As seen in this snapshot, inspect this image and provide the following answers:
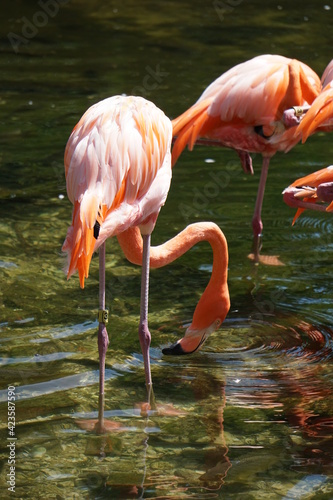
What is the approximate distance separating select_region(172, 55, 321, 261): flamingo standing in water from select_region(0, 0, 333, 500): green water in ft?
2.05

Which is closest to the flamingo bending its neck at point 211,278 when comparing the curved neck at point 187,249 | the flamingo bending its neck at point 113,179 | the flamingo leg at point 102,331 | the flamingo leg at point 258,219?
the curved neck at point 187,249

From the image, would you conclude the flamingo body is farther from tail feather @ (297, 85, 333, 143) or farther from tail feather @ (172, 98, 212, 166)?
tail feather @ (172, 98, 212, 166)

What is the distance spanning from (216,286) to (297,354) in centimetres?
50

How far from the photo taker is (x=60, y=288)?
4.70 meters

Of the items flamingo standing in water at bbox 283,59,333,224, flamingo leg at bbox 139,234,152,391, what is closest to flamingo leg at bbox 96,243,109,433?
flamingo leg at bbox 139,234,152,391

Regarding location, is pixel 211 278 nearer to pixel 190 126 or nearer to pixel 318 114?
pixel 318 114

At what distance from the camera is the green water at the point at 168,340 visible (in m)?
3.16

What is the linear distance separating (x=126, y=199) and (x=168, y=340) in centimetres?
A: 93

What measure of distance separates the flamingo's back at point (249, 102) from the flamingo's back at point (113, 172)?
1.32 metres

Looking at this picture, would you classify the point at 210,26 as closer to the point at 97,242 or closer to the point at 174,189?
the point at 174,189

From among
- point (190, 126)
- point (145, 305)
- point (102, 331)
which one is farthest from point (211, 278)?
point (190, 126)

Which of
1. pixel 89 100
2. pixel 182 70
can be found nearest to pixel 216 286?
pixel 89 100

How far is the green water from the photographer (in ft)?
10.4

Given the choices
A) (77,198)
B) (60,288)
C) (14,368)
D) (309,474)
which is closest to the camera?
(309,474)
